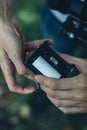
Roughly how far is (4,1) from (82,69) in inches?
16.0

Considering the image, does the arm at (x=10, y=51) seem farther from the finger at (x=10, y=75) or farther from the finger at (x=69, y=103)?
the finger at (x=69, y=103)

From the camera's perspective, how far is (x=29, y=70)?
4.29ft

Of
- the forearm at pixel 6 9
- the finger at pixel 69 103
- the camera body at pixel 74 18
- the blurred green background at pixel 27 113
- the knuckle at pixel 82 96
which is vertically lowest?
the blurred green background at pixel 27 113

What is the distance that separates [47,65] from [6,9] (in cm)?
32

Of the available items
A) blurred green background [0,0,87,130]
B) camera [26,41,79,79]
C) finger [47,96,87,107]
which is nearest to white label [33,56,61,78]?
camera [26,41,79,79]

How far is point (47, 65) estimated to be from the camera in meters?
1.26

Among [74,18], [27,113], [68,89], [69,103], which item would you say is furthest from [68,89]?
[27,113]

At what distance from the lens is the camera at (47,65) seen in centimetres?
126

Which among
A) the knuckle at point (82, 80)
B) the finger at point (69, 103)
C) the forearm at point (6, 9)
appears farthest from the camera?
the forearm at point (6, 9)

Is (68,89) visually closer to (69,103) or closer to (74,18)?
(69,103)

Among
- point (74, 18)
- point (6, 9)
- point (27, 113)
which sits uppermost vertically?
point (6, 9)

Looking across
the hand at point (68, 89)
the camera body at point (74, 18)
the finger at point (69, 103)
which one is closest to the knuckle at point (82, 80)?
the hand at point (68, 89)

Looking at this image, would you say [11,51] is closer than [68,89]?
No

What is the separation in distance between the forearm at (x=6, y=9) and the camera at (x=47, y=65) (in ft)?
0.77
